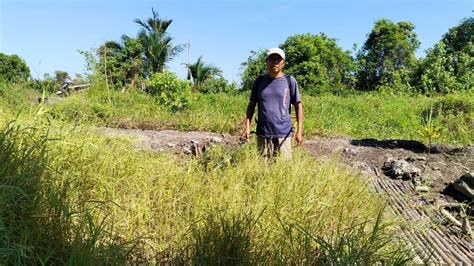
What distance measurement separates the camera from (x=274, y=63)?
4.06 meters

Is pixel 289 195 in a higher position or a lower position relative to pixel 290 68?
lower

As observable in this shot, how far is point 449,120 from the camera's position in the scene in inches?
401

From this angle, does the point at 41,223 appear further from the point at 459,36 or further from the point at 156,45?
the point at 459,36

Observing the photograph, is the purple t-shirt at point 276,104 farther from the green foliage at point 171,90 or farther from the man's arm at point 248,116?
the green foliage at point 171,90

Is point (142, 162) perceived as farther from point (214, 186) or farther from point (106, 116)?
point (106, 116)

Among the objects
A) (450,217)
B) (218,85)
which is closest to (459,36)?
(218,85)

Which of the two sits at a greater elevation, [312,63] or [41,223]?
→ [312,63]

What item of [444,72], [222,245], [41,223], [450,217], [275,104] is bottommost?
[450,217]

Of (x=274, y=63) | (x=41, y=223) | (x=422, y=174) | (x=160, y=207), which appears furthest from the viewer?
(x=422, y=174)

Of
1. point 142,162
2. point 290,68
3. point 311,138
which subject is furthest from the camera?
point 290,68

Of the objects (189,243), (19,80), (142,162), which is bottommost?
(189,243)

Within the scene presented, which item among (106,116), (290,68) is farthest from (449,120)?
(290,68)

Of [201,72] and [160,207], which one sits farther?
[201,72]

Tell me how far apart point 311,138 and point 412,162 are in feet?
6.85
